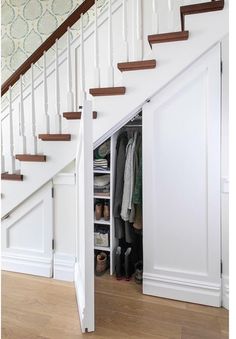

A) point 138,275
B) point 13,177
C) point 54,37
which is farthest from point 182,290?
point 54,37

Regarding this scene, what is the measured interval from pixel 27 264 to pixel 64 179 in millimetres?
887

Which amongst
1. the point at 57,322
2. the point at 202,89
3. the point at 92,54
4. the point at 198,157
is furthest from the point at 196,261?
the point at 92,54

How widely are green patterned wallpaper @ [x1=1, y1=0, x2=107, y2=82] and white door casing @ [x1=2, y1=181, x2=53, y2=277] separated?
5.74 feet

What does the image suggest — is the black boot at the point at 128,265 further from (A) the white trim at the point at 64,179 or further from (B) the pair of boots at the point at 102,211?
(A) the white trim at the point at 64,179

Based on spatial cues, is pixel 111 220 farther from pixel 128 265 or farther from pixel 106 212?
pixel 128 265

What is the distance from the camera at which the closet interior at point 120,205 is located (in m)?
2.33

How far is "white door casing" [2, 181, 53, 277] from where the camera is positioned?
2441mm

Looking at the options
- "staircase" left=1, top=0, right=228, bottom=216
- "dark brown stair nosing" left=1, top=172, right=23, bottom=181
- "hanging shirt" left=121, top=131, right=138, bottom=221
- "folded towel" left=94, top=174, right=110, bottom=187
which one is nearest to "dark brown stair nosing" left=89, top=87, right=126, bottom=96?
"staircase" left=1, top=0, right=228, bottom=216

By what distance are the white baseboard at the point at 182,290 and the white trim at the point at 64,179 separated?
3.23 feet

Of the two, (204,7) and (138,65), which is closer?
(204,7)

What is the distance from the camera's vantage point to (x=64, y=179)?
2.38m

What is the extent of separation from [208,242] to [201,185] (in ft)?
1.37

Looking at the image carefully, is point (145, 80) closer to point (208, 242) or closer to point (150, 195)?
point (150, 195)

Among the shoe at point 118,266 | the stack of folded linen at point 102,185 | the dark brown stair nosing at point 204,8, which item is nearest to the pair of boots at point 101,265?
the shoe at point 118,266
